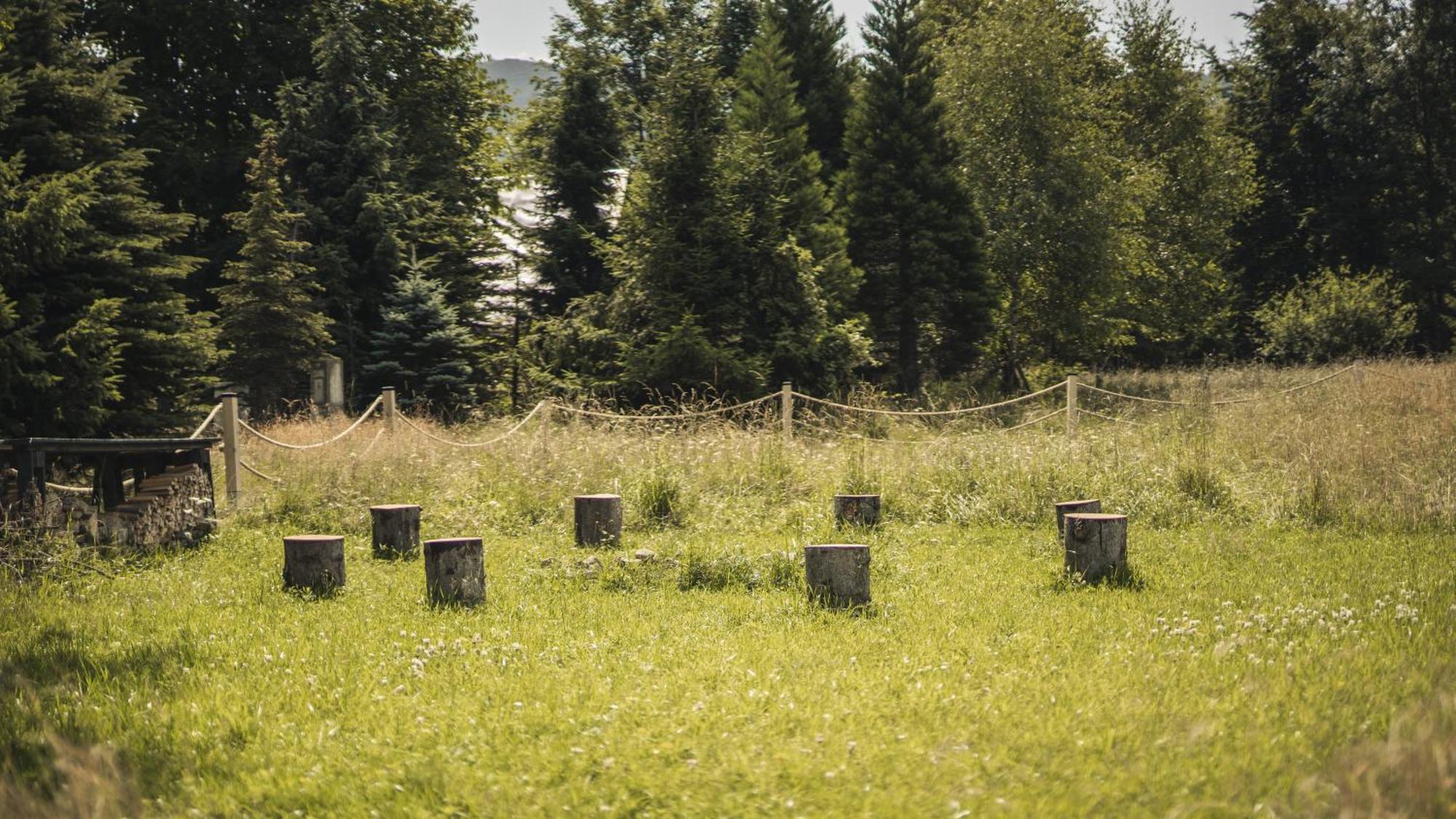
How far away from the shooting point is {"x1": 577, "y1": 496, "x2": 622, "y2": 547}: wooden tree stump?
381 inches

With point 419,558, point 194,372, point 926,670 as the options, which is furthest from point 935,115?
point 926,670

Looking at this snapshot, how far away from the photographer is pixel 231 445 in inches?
477

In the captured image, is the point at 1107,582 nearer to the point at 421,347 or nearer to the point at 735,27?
the point at 421,347

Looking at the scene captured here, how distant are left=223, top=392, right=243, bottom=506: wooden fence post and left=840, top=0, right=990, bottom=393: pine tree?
19.7 meters

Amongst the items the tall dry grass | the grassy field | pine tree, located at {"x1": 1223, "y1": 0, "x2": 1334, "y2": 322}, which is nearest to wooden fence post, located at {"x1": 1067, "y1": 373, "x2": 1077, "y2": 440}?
the tall dry grass

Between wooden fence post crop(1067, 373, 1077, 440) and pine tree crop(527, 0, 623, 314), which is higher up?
pine tree crop(527, 0, 623, 314)

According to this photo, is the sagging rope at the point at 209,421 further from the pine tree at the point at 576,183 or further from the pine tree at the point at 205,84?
the pine tree at the point at 205,84

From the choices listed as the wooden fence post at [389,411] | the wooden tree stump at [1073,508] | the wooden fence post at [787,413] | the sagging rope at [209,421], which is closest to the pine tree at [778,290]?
the wooden fence post at [787,413]

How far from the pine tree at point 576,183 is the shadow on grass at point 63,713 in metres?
21.2

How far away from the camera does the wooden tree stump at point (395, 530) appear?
9.28m

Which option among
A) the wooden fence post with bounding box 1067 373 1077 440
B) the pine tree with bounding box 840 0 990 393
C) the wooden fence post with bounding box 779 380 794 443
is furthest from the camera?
the pine tree with bounding box 840 0 990 393

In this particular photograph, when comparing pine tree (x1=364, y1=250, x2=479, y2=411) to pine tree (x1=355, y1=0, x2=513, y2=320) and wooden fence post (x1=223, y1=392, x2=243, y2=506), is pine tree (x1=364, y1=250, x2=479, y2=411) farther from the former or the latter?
wooden fence post (x1=223, y1=392, x2=243, y2=506)

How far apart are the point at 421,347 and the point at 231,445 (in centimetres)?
1254

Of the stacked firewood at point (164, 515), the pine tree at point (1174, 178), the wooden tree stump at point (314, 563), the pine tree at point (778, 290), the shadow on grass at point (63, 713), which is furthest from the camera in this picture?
the pine tree at point (1174, 178)
